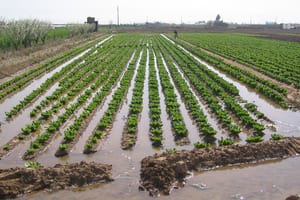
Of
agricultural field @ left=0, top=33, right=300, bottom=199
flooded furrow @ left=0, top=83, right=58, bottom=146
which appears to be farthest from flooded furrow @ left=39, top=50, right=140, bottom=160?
flooded furrow @ left=0, top=83, right=58, bottom=146

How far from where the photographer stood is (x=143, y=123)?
1217cm

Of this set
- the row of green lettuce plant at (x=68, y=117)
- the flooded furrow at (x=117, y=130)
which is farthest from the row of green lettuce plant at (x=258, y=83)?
the row of green lettuce plant at (x=68, y=117)

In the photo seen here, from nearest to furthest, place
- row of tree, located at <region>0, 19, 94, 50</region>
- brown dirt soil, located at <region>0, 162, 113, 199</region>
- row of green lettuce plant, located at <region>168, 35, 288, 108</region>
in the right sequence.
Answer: brown dirt soil, located at <region>0, 162, 113, 199</region> → row of green lettuce plant, located at <region>168, 35, 288, 108</region> → row of tree, located at <region>0, 19, 94, 50</region>

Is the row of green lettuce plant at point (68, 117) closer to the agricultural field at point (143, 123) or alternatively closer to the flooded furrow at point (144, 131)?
the agricultural field at point (143, 123)

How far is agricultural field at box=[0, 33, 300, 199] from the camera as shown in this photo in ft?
27.2

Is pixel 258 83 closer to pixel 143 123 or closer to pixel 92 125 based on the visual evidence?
pixel 143 123

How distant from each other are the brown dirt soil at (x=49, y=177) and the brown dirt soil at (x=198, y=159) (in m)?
1.02

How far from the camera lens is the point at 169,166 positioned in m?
8.30

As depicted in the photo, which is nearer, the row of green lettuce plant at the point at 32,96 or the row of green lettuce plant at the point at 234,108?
the row of green lettuce plant at the point at 234,108

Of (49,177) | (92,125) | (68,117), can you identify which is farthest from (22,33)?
(49,177)

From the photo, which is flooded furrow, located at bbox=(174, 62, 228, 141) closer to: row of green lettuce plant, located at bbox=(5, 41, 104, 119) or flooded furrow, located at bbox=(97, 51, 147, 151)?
flooded furrow, located at bbox=(97, 51, 147, 151)

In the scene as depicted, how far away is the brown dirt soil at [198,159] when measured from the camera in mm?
7969

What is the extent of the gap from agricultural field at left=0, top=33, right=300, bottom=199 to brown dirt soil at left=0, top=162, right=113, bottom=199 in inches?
10.4

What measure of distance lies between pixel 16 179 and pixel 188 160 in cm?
396
